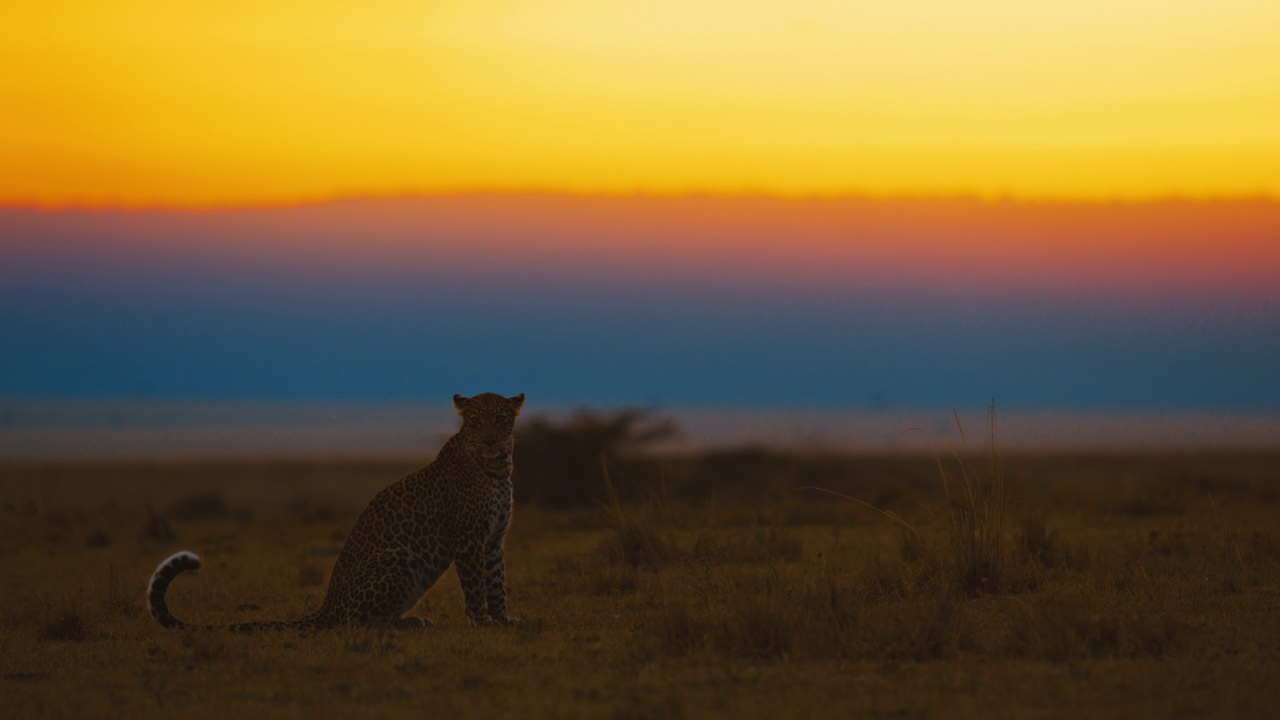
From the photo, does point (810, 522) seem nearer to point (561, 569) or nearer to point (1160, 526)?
point (1160, 526)

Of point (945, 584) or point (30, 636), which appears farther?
point (30, 636)

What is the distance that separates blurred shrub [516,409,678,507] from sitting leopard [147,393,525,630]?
15.2 m

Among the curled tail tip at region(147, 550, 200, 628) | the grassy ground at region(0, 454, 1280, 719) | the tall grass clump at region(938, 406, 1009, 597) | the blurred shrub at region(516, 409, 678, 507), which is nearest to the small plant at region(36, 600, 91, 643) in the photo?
the grassy ground at region(0, 454, 1280, 719)

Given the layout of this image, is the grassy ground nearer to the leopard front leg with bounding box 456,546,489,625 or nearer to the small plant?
the small plant

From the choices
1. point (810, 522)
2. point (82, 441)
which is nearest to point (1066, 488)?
point (810, 522)

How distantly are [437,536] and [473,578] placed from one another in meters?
0.40

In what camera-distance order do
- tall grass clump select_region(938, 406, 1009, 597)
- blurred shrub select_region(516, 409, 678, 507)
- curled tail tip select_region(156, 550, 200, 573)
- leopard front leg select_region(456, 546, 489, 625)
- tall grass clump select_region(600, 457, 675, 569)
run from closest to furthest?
curled tail tip select_region(156, 550, 200, 573)
leopard front leg select_region(456, 546, 489, 625)
tall grass clump select_region(938, 406, 1009, 597)
tall grass clump select_region(600, 457, 675, 569)
blurred shrub select_region(516, 409, 678, 507)

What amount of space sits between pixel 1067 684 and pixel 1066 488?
17.2m

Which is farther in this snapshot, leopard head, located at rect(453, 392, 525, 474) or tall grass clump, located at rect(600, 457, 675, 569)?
tall grass clump, located at rect(600, 457, 675, 569)

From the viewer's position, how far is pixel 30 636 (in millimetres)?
11492

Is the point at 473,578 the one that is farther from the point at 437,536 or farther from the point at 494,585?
the point at 437,536

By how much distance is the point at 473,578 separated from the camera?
1097 centimetres

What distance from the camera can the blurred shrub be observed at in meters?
27.4

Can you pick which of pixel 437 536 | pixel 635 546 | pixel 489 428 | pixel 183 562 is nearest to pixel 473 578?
pixel 437 536
